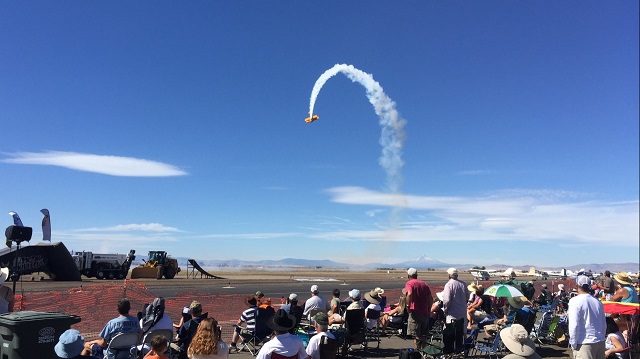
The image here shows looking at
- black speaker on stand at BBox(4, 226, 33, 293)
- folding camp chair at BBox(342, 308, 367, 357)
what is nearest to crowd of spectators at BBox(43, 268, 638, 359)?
folding camp chair at BBox(342, 308, 367, 357)

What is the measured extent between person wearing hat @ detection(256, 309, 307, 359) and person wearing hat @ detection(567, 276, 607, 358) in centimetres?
423

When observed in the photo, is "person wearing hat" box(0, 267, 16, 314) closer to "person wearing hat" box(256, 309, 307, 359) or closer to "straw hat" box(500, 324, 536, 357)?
"person wearing hat" box(256, 309, 307, 359)

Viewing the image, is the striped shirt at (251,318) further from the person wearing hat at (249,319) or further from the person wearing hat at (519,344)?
the person wearing hat at (519,344)

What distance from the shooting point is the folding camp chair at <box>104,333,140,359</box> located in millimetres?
Result: 6215

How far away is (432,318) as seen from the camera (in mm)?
11281

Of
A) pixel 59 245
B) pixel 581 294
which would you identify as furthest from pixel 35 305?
pixel 59 245

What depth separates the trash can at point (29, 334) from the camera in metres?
5.81

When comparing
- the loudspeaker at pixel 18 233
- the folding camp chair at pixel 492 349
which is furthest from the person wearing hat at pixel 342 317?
the loudspeaker at pixel 18 233

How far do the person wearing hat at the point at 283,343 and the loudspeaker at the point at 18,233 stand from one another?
7038mm

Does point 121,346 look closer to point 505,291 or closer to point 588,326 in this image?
point 588,326

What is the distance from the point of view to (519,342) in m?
4.86

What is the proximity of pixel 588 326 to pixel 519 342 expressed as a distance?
2.63 meters

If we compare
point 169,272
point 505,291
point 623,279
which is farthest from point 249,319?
point 169,272

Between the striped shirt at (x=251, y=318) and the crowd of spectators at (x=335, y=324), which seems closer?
the crowd of spectators at (x=335, y=324)
